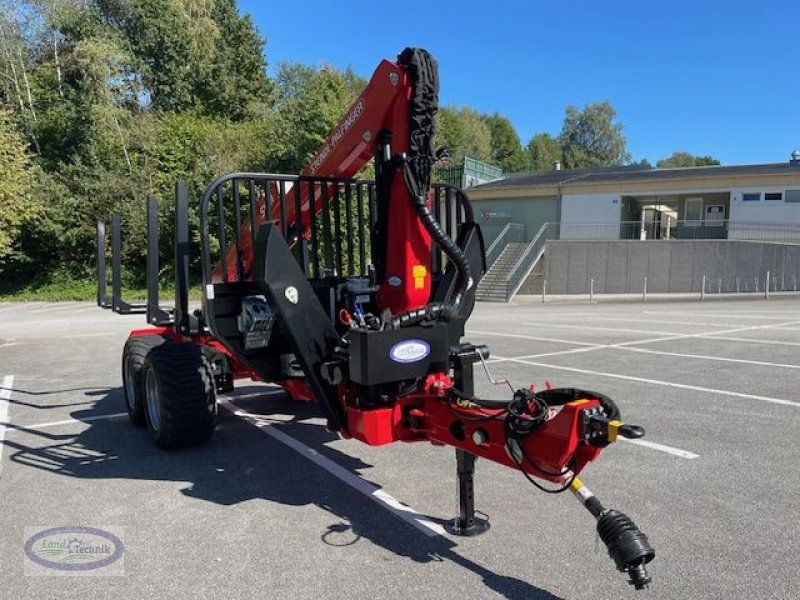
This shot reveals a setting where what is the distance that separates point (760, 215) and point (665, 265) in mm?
5578

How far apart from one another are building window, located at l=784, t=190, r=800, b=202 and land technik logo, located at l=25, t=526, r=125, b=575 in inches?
1264

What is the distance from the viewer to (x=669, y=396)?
23.7ft

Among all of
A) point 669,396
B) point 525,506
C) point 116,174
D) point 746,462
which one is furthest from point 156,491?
point 116,174

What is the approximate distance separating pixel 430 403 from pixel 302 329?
966 millimetres

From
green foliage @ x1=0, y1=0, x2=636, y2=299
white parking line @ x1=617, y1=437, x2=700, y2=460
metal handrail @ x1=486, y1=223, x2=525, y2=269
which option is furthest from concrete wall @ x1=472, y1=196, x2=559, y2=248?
white parking line @ x1=617, y1=437, x2=700, y2=460

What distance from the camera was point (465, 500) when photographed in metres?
3.69

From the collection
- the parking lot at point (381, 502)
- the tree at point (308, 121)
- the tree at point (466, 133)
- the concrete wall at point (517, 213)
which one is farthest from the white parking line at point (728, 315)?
the tree at point (466, 133)

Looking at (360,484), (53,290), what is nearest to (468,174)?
(53,290)

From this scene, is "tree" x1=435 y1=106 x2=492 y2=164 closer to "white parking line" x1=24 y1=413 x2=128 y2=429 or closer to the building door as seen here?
the building door

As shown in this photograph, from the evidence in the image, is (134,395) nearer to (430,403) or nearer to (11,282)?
(430,403)

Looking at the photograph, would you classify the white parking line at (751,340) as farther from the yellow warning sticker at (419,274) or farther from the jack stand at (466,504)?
the jack stand at (466,504)

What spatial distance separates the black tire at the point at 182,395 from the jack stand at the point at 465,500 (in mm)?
2451

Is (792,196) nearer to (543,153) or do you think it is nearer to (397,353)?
(397,353)

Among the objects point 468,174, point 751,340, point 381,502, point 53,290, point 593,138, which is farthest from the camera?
point 593,138
